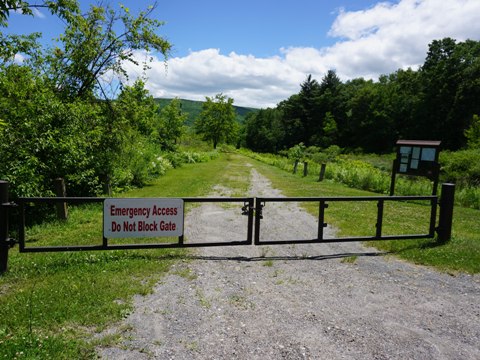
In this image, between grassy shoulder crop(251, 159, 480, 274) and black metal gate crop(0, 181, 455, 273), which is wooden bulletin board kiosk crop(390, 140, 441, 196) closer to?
grassy shoulder crop(251, 159, 480, 274)

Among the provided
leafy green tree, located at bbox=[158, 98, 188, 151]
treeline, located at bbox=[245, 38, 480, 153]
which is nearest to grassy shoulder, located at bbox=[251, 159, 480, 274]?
leafy green tree, located at bbox=[158, 98, 188, 151]

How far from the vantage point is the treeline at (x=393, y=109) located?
190 feet

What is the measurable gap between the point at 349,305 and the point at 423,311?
952 millimetres

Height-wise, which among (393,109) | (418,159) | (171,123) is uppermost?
(393,109)

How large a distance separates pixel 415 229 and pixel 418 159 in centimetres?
627

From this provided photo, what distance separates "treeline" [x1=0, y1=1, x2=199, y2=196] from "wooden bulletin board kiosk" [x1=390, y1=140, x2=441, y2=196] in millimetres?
10549

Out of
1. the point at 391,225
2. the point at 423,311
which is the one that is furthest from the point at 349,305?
the point at 391,225

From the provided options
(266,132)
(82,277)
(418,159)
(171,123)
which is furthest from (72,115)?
(266,132)

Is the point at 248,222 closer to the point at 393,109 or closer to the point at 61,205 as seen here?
the point at 61,205

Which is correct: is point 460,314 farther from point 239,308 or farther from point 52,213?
point 52,213

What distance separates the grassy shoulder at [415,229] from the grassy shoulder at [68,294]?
15.1ft

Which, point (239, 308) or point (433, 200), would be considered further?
point (433, 200)

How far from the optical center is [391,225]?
9.91 meters

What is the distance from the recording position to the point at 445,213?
7883mm
